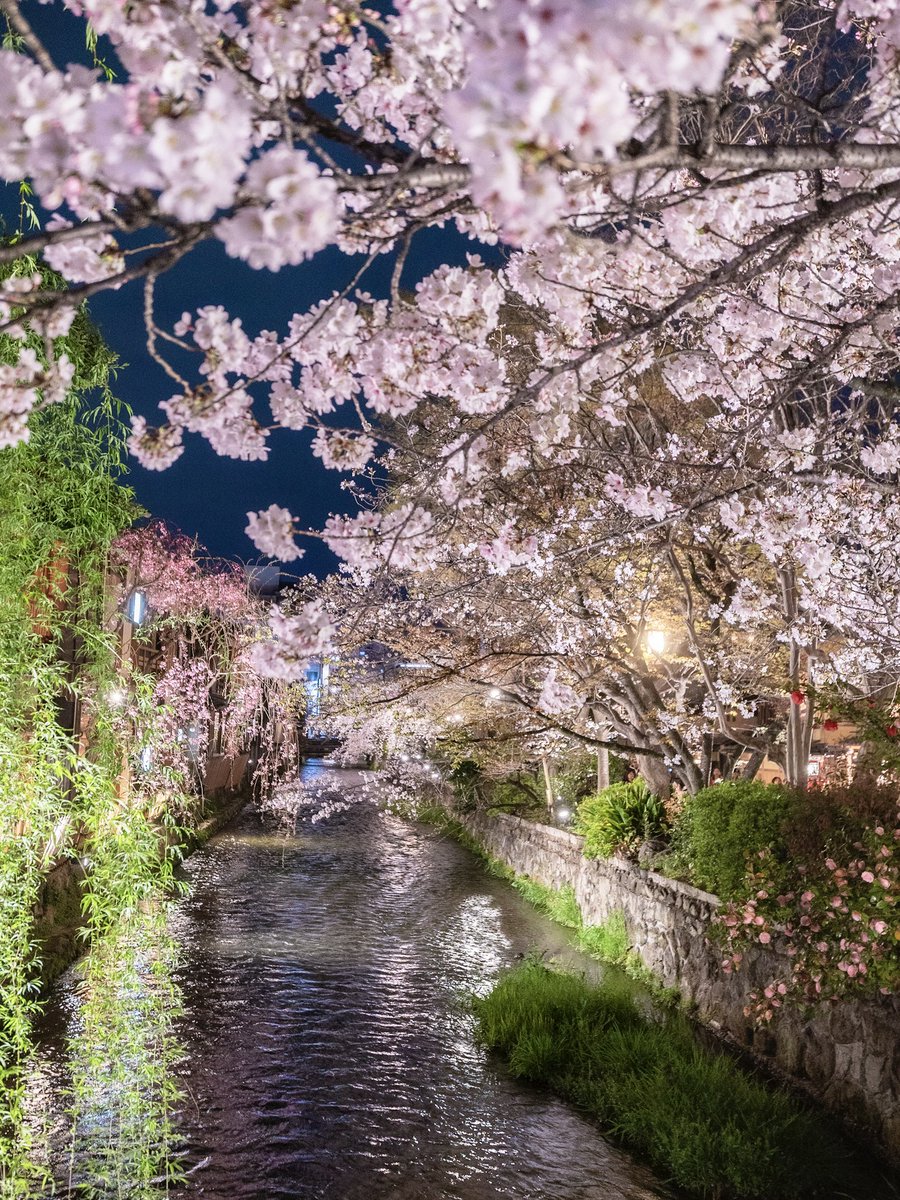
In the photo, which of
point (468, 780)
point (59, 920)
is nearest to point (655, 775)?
point (59, 920)

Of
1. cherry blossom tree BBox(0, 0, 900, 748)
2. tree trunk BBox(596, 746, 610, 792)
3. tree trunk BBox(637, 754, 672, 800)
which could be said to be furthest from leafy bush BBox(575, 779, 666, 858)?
cherry blossom tree BBox(0, 0, 900, 748)

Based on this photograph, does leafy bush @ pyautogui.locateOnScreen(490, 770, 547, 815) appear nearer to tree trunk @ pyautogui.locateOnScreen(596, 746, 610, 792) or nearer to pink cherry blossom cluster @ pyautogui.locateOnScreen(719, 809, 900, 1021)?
tree trunk @ pyautogui.locateOnScreen(596, 746, 610, 792)

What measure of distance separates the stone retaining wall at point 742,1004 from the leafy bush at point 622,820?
23 cm

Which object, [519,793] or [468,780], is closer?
[519,793]

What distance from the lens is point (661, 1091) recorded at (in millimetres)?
6590

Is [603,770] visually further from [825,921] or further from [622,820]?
[825,921]

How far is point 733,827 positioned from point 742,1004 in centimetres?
159

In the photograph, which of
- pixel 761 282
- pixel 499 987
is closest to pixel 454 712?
pixel 499 987

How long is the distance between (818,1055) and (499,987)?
3068 mm

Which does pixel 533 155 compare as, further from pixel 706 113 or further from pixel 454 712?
pixel 454 712

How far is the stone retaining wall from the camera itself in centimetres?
634

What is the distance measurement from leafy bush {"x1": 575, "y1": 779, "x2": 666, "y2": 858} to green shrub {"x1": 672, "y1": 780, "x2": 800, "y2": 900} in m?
2.02

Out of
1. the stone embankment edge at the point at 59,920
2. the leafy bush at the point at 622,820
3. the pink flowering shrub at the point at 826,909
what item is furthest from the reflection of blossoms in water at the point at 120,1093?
the leafy bush at the point at 622,820

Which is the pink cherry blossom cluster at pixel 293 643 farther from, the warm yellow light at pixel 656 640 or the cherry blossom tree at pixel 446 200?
the warm yellow light at pixel 656 640
